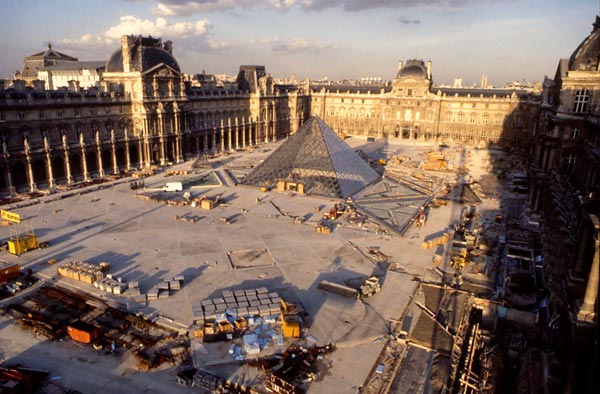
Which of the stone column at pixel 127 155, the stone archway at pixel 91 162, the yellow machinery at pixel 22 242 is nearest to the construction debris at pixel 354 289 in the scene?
the yellow machinery at pixel 22 242

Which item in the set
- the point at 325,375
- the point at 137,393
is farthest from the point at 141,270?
the point at 325,375

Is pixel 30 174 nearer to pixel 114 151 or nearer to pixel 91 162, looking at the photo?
pixel 91 162

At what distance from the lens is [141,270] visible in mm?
28625

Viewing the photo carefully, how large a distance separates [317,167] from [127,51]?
97.7ft

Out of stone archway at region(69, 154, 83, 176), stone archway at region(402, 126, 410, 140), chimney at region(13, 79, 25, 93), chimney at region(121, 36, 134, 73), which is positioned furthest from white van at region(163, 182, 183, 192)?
stone archway at region(402, 126, 410, 140)

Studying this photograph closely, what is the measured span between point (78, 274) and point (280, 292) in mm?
12583

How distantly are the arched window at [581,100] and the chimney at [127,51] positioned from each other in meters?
50.5

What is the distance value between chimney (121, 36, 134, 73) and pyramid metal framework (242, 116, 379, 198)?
22.4m

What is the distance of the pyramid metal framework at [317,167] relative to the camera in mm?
48406

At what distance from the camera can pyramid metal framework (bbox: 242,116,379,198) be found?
48.4 meters

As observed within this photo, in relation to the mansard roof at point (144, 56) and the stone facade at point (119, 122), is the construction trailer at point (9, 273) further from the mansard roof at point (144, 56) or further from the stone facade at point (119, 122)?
the mansard roof at point (144, 56)

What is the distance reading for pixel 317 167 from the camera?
165 ft

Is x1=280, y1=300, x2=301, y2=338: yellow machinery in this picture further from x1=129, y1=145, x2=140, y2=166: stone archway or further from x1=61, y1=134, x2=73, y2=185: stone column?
x1=129, y1=145, x2=140, y2=166: stone archway

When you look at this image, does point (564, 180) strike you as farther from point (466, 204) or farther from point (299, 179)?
point (299, 179)
